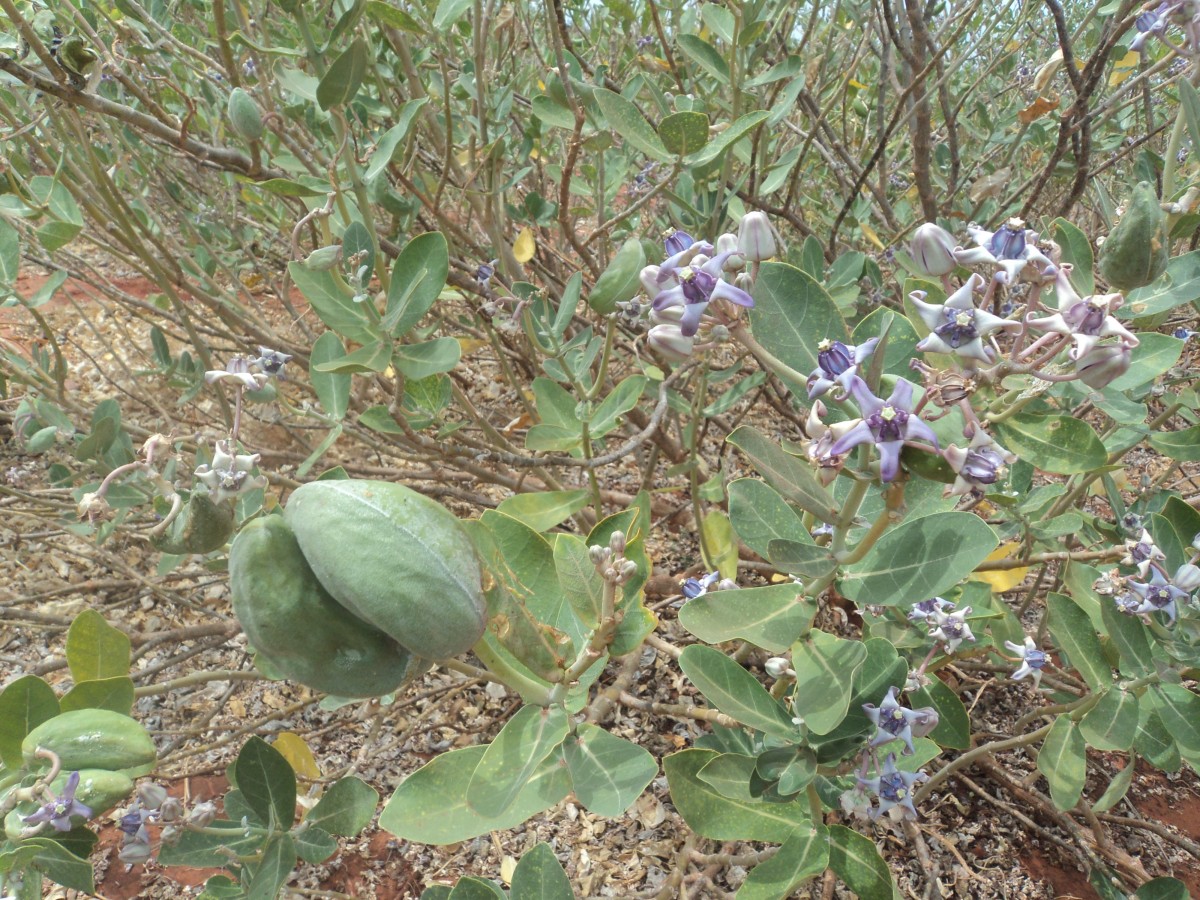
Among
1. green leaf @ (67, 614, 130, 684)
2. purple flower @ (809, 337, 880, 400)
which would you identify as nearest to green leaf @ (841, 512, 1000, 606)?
purple flower @ (809, 337, 880, 400)

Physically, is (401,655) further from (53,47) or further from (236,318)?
(236,318)

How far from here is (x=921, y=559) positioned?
3.19 ft

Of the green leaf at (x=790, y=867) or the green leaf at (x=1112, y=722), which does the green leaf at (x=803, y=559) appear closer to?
the green leaf at (x=790, y=867)

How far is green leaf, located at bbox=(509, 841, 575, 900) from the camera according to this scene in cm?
109

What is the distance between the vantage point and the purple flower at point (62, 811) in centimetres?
90

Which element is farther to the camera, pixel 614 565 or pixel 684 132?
pixel 684 132

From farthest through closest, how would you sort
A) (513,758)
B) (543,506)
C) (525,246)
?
1. (525,246)
2. (543,506)
3. (513,758)

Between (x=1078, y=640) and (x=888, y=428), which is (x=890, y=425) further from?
(x=1078, y=640)

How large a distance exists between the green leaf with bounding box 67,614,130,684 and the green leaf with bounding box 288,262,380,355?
601 millimetres

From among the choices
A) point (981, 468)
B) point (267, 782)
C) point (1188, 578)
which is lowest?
point (267, 782)

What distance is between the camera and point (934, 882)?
167 cm

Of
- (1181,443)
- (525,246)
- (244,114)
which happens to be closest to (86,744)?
(244,114)

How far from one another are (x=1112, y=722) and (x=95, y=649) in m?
1.57

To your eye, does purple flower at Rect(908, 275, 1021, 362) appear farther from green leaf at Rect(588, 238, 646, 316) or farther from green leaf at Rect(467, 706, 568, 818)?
green leaf at Rect(588, 238, 646, 316)
